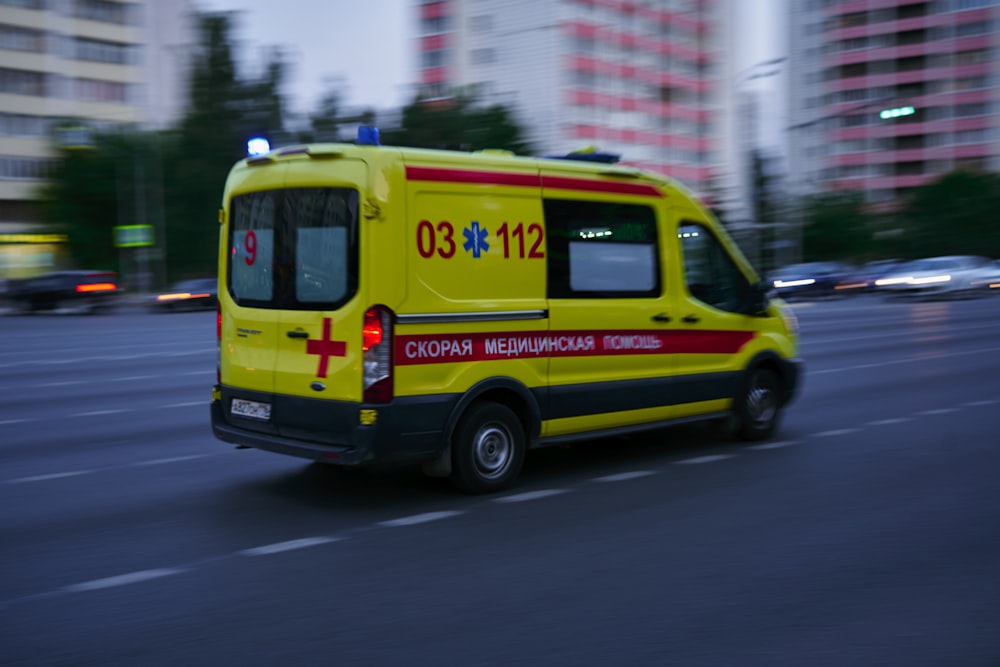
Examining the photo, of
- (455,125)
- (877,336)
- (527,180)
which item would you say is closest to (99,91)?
(455,125)

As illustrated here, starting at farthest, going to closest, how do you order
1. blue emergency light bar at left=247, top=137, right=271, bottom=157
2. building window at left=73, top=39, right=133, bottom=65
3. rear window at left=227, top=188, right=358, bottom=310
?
building window at left=73, top=39, right=133, bottom=65 < blue emergency light bar at left=247, top=137, right=271, bottom=157 < rear window at left=227, top=188, right=358, bottom=310

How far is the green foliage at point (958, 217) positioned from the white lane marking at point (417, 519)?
227ft

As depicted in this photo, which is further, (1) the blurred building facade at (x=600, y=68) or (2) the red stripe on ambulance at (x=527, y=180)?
(1) the blurred building facade at (x=600, y=68)

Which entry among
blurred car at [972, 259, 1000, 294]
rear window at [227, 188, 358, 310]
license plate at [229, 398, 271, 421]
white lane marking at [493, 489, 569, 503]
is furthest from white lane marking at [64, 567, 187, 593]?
blurred car at [972, 259, 1000, 294]

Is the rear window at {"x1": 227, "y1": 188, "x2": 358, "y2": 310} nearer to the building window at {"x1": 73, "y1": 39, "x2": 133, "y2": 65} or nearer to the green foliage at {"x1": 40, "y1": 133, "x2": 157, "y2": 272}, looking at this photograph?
the green foliage at {"x1": 40, "y1": 133, "x2": 157, "y2": 272}

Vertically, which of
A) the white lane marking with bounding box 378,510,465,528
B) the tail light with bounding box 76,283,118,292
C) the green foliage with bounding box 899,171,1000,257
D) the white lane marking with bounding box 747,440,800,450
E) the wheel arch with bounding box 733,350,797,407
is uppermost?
the green foliage with bounding box 899,171,1000,257

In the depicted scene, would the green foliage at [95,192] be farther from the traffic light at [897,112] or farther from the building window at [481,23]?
the traffic light at [897,112]

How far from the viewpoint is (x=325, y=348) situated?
681 cm

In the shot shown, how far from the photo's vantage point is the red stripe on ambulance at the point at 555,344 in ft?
22.4

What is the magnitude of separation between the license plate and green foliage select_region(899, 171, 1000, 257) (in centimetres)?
6896

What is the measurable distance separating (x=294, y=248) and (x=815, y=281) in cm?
4059

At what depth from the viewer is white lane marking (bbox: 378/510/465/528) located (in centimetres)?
647

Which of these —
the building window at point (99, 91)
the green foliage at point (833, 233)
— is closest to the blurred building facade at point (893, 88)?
the green foliage at point (833, 233)

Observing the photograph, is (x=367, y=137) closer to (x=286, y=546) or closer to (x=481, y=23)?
(x=286, y=546)
